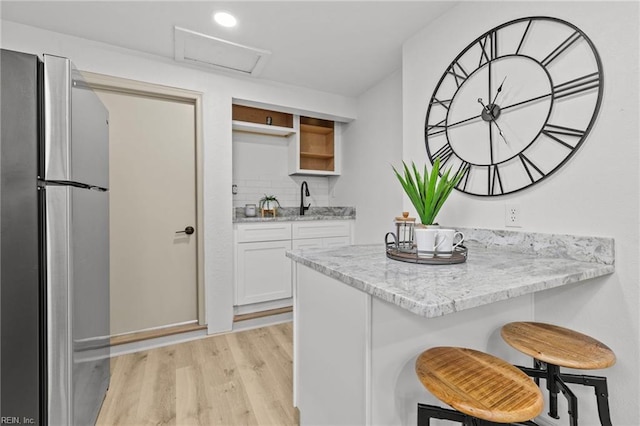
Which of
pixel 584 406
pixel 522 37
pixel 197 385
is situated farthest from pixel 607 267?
pixel 197 385

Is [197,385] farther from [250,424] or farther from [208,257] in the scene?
[208,257]

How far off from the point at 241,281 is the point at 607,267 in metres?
2.46

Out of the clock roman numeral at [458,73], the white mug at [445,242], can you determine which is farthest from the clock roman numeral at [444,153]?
the white mug at [445,242]

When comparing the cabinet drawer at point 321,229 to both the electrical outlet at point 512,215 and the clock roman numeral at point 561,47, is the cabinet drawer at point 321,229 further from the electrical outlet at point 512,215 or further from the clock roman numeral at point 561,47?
the clock roman numeral at point 561,47

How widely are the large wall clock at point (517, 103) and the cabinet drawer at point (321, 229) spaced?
5.03 feet

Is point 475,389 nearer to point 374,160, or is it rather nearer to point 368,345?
point 368,345

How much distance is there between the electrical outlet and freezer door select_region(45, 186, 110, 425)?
1978mm

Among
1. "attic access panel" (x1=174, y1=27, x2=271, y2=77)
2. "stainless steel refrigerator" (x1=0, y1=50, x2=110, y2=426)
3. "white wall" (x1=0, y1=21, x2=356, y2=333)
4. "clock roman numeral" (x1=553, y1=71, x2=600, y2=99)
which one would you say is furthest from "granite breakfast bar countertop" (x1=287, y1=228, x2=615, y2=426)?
"attic access panel" (x1=174, y1=27, x2=271, y2=77)

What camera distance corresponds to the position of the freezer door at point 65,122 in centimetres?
106

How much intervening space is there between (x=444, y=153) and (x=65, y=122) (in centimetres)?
192

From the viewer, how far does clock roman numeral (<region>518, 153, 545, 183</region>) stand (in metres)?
1.40

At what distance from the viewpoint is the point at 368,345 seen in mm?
928

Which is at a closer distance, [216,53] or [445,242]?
[445,242]

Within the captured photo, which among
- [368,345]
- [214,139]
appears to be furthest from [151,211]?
[368,345]
